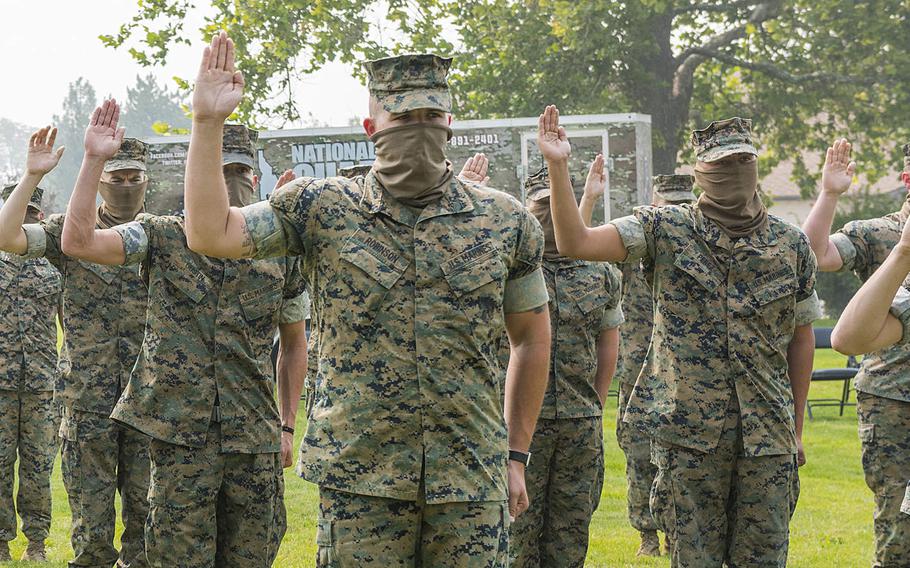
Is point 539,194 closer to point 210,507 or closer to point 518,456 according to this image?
point 210,507

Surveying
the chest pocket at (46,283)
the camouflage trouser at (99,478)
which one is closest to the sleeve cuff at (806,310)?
the camouflage trouser at (99,478)

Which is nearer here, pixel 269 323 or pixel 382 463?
pixel 382 463

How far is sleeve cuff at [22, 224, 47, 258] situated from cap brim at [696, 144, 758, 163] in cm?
344

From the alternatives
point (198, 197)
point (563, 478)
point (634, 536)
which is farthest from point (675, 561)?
point (634, 536)

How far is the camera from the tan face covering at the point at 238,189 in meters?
5.80

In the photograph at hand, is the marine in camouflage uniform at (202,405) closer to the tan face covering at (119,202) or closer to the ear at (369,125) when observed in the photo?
the tan face covering at (119,202)

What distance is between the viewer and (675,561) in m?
5.70

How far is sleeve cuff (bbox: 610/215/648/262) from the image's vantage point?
18.1ft

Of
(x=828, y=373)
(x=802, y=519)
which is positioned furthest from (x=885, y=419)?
(x=828, y=373)

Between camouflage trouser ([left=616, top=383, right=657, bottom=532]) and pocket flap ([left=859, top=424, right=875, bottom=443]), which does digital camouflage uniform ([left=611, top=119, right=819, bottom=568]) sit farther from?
camouflage trouser ([left=616, top=383, right=657, bottom=532])

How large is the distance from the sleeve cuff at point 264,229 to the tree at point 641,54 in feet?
66.1

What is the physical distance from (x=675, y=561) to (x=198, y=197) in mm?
3006

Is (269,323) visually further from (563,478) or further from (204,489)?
(563,478)

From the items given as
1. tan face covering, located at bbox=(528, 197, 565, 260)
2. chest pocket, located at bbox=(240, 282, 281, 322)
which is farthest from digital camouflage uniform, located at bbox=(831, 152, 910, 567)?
chest pocket, located at bbox=(240, 282, 281, 322)
